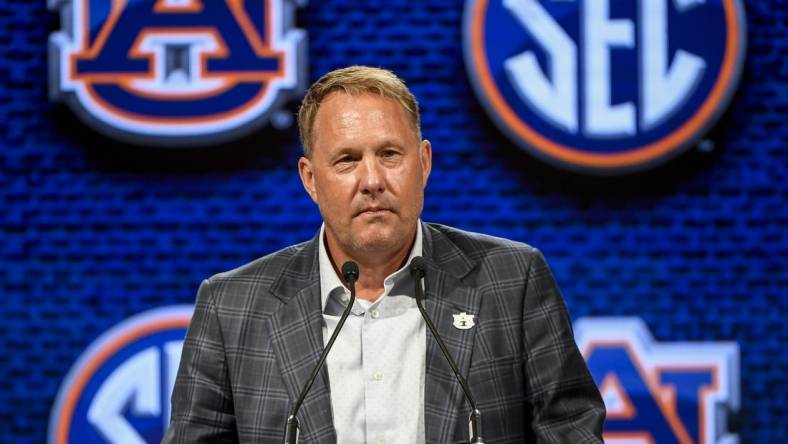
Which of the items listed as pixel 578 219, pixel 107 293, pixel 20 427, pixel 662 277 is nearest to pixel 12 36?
pixel 107 293

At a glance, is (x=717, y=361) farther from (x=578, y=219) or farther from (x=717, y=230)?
(x=578, y=219)

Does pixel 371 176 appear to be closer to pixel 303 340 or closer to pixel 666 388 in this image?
pixel 303 340

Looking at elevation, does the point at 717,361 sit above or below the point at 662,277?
below

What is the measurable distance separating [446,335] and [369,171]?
337 millimetres

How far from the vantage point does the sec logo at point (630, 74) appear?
3375mm

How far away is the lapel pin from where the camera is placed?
76.0 inches

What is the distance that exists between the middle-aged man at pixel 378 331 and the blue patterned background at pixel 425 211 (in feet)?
4.38

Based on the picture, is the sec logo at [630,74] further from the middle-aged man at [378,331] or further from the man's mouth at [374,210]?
the man's mouth at [374,210]

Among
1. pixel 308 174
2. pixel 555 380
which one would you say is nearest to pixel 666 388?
pixel 555 380

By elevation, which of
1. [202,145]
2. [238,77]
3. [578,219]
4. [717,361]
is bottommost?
[717,361]

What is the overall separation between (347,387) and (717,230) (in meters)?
1.86

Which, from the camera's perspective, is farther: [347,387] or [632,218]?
[632,218]

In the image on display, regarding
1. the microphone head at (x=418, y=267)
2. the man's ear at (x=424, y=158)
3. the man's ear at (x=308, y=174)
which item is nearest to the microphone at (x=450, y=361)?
the microphone head at (x=418, y=267)

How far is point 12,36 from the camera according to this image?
3447mm
